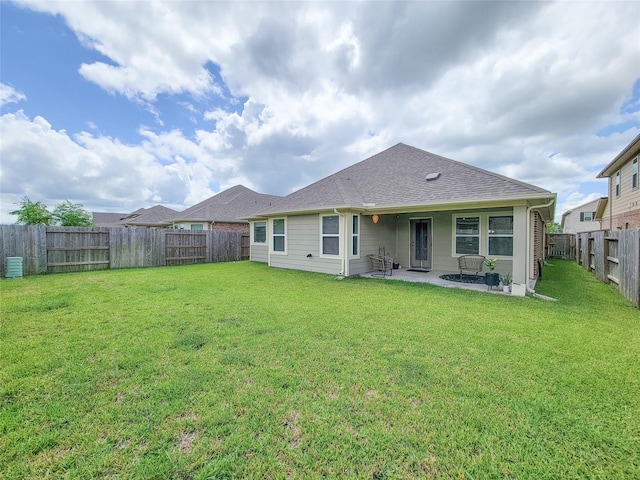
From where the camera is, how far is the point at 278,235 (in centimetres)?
1159

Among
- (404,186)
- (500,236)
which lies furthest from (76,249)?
(500,236)

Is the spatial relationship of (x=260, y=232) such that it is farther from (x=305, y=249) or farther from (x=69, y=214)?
(x=69, y=214)

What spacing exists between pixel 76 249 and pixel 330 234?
32.6 ft

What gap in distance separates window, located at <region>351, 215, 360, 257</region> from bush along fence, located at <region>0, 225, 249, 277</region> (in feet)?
28.3

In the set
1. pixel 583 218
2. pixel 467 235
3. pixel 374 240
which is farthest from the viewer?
pixel 583 218

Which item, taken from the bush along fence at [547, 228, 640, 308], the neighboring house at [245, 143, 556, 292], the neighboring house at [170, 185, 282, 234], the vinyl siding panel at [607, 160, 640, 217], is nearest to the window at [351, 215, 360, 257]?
the neighboring house at [245, 143, 556, 292]

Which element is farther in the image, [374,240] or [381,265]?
[374,240]

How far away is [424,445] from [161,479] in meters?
1.76

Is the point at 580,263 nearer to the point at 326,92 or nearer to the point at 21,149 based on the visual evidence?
the point at 326,92

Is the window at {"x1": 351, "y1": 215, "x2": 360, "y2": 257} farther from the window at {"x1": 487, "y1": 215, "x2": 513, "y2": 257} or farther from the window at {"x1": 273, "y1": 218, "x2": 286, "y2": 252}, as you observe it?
the window at {"x1": 487, "y1": 215, "x2": 513, "y2": 257}

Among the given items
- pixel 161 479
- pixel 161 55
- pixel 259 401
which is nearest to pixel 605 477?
pixel 259 401

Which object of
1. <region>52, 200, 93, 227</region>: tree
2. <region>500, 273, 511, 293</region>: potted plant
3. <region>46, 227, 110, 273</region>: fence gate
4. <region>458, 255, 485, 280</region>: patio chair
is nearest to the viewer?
<region>500, 273, 511, 293</region>: potted plant

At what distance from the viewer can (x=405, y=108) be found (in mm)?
12469

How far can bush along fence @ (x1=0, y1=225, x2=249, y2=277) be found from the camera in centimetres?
930
